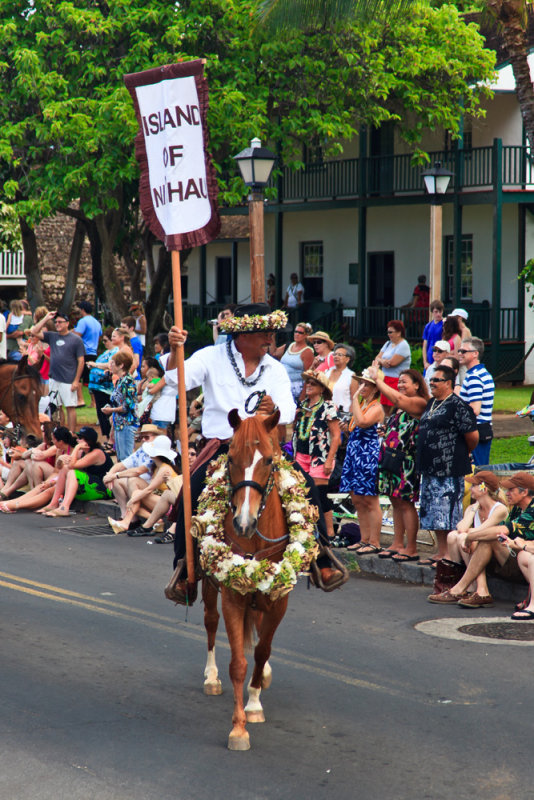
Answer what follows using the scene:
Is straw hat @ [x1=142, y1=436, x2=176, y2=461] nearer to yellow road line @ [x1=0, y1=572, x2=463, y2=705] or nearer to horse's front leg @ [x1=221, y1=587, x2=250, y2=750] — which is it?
yellow road line @ [x1=0, y1=572, x2=463, y2=705]

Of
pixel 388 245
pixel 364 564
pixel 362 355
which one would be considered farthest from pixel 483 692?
pixel 388 245

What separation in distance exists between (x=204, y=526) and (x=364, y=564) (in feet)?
16.2

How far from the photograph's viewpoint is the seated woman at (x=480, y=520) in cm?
934

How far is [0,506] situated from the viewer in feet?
48.0

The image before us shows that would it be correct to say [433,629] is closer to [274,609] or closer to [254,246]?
[274,609]

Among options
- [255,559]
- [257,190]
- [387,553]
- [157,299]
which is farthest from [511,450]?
[157,299]

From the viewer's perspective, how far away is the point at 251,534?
5883mm

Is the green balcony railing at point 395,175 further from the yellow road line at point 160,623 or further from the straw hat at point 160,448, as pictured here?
the yellow road line at point 160,623

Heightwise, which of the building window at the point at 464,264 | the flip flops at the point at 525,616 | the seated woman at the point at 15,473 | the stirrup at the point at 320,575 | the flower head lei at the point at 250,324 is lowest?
the flip flops at the point at 525,616

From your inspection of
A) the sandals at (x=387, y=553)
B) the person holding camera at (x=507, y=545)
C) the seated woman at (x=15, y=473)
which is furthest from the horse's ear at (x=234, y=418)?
the seated woman at (x=15, y=473)

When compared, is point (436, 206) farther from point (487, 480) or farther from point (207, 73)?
point (487, 480)

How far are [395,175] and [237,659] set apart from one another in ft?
85.7

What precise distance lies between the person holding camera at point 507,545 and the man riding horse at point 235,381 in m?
2.53

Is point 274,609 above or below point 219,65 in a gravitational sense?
below
